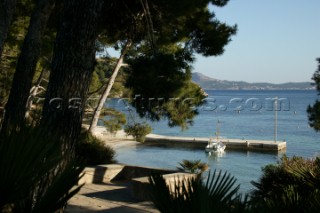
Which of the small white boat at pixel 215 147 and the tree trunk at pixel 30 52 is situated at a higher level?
the tree trunk at pixel 30 52

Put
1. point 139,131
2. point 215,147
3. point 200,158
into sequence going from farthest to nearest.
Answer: point 215,147 < point 200,158 < point 139,131

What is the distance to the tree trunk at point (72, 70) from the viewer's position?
326cm

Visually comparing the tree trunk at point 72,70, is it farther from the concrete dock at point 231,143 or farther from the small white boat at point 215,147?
the concrete dock at point 231,143

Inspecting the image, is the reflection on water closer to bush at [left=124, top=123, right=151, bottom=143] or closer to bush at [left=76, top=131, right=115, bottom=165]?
bush at [left=124, top=123, right=151, bottom=143]

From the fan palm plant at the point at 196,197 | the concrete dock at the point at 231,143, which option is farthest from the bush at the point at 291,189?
the concrete dock at the point at 231,143

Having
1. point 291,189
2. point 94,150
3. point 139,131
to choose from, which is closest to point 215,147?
point 139,131

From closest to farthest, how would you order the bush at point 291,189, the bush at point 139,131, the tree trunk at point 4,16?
1. the bush at point 291,189
2. the tree trunk at point 4,16
3. the bush at point 139,131

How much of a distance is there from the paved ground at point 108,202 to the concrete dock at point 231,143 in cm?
3495

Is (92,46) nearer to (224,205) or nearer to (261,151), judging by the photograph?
(224,205)

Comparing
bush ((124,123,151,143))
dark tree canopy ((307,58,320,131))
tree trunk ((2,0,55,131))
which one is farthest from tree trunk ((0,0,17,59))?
bush ((124,123,151,143))

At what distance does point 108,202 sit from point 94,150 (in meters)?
4.35

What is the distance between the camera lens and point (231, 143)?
45438 millimetres

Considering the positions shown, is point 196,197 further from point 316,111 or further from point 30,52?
point 316,111

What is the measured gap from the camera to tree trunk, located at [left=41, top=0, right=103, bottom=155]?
3.26 metres
